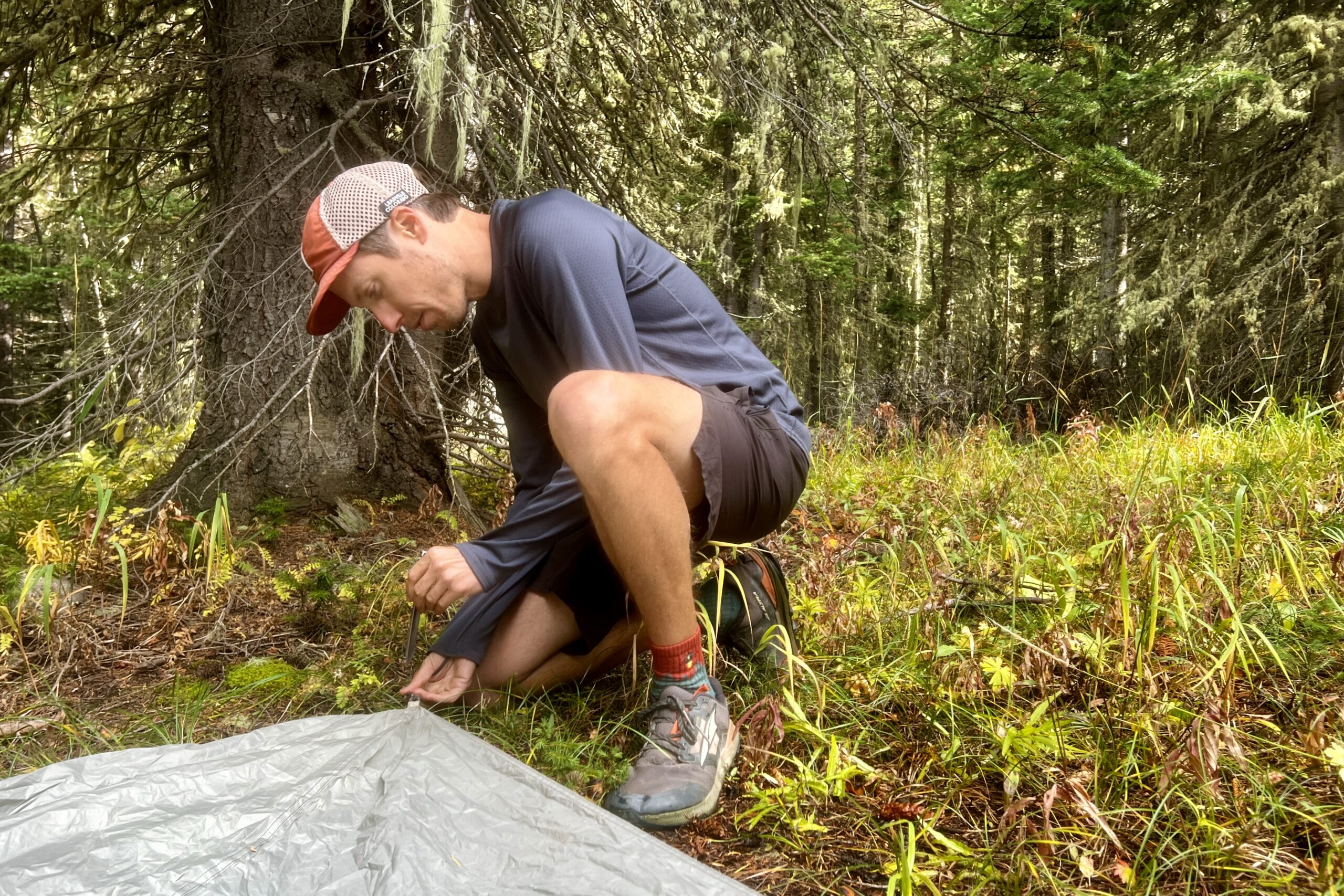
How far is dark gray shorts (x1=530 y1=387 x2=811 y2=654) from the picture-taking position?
1.75 meters

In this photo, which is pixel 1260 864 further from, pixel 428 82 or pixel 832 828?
pixel 428 82

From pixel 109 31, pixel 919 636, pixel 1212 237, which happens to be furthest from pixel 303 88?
pixel 1212 237

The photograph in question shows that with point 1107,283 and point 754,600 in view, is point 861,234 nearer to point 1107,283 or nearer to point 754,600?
point 754,600

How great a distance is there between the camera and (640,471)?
62.6 inches

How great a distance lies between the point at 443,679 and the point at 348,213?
1.10 metres

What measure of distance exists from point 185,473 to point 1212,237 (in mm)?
6453

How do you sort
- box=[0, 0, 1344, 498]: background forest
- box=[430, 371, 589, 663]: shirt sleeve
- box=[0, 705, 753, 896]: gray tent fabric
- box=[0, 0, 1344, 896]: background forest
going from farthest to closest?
box=[0, 0, 1344, 498]: background forest → box=[430, 371, 589, 663]: shirt sleeve → box=[0, 0, 1344, 896]: background forest → box=[0, 705, 753, 896]: gray tent fabric

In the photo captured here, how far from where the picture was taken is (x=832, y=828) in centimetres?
147

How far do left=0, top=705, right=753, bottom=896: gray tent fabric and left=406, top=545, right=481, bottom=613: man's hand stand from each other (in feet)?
0.90

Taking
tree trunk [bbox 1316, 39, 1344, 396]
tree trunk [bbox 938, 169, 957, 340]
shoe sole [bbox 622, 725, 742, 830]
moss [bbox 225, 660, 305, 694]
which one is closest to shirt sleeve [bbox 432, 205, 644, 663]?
moss [bbox 225, 660, 305, 694]

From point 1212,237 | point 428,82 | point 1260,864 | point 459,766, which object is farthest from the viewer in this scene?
point 1212,237

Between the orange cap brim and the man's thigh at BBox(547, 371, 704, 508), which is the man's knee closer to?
the man's thigh at BBox(547, 371, 704, 508)

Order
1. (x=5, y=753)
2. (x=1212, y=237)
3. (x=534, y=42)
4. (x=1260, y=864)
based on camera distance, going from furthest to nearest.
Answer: (x=1212, y=237)
(x=534, y=42)
(x=5, y=753)
(x=1260, y=864)

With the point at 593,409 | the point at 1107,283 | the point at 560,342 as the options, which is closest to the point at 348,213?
the point at 560,342
